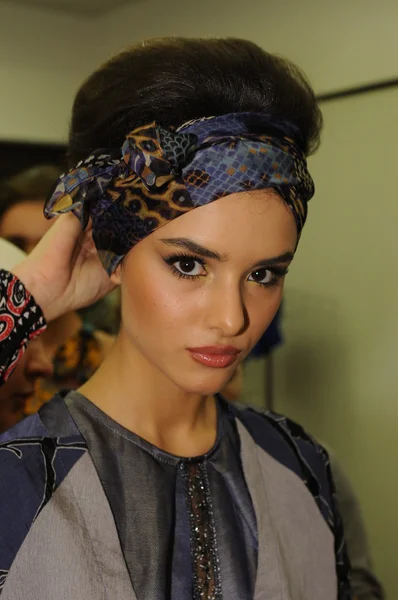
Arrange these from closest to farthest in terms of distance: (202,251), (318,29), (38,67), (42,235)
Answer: (202,251)
(42,235)
(318,29)
(38,67)

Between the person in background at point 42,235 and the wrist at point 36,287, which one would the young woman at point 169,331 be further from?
the person in background at point 42,235

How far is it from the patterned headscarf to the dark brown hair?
3cm

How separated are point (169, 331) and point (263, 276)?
0.14 metres

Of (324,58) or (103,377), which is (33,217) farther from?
(324,58)

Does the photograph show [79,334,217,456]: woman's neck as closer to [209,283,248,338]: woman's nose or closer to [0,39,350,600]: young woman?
[0,39,350,600]: young woman

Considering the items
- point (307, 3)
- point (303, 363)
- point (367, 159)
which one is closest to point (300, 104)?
point (367, 159)

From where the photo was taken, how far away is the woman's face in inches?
38.1

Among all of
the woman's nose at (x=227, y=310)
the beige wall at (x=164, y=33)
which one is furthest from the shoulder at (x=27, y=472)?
the beige wall at (x=164, y=33)

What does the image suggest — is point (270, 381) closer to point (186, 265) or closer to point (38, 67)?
point (38, 67)

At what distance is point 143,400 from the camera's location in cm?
109

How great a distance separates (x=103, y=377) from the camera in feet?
3.64

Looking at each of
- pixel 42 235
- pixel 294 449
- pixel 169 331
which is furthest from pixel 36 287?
pixel 42 235

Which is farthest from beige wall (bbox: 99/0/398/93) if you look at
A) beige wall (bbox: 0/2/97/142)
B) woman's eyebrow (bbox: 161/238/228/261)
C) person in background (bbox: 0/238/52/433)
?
woman's eyebrow (bbox: 161/238/228/261)

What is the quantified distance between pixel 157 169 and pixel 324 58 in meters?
2.07
